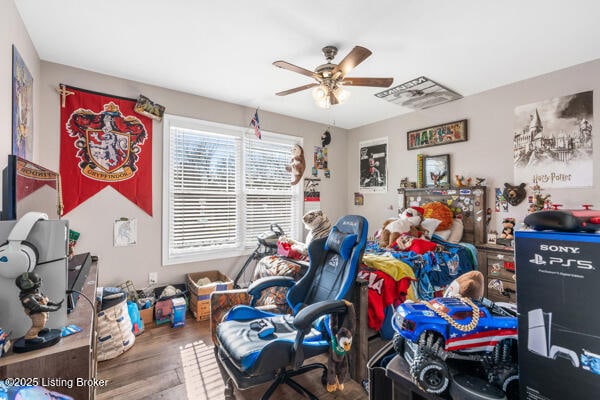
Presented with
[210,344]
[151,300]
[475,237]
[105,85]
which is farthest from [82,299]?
[475,237]

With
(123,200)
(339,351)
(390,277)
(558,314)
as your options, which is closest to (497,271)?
(390,277)

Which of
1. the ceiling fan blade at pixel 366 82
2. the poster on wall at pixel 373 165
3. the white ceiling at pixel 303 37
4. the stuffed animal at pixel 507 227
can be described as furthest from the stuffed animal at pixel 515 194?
the ceiling fan blade at pixel 366 82

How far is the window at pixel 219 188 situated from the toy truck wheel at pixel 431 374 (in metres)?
3.13

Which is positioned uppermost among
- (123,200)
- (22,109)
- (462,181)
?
(22,109)

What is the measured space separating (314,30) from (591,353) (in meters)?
2.33

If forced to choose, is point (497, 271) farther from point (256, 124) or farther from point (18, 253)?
point (18, 253)

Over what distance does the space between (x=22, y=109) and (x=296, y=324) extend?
2410 mm

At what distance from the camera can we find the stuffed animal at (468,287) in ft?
3.17

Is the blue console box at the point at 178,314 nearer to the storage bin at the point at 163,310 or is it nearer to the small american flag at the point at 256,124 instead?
the storage bin at the point at 163,310

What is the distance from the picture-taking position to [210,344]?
8.19 feet

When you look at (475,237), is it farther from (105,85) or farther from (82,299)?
(105,85)

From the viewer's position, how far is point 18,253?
0.98 metres

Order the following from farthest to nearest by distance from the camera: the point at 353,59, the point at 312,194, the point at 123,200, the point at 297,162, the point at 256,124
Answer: the point at 312,194, the point at 297,162, the point at 256,124, the point at 123,200, the point at 353,59

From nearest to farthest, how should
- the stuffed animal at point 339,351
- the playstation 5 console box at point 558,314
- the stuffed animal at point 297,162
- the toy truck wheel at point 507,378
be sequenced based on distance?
the playstation 5 console box at point 558,314 < the toy truck wheel at point 507,378 < the stuffed animal at point 339,351 < the stuffed animal at point 297,162
